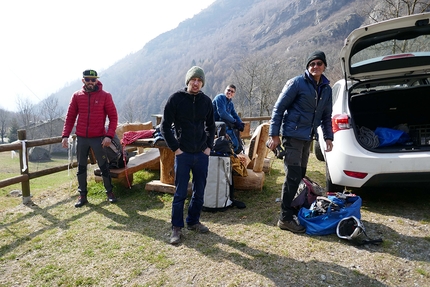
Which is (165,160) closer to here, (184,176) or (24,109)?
(184,176)

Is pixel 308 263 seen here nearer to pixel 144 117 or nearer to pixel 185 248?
pixel 185 248

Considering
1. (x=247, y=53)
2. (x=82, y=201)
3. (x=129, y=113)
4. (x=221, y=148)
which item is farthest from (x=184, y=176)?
(x=247, y=53)

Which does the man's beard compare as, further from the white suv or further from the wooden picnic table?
the white suv

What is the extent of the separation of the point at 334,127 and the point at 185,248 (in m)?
2.25

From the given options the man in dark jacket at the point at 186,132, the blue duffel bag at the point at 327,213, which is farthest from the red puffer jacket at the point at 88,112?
the blue duffel bag at the point at 327,213

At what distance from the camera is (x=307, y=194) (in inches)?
138

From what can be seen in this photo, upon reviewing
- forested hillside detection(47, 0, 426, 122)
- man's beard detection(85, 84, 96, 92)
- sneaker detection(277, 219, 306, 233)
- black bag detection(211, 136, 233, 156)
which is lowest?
sneaker detection(277, 219, 306, 233)

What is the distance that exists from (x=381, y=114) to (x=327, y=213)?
2.48 meters

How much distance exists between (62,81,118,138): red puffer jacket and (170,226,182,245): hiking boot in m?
1.90

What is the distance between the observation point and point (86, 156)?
4312 mm

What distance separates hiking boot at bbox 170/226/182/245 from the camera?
302 centimetres

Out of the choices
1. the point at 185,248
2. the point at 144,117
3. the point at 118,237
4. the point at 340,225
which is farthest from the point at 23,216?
the point at 144,117

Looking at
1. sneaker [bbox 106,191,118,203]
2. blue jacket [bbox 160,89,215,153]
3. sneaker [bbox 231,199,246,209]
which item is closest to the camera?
blue jacket [bbox 160,89,215,153]

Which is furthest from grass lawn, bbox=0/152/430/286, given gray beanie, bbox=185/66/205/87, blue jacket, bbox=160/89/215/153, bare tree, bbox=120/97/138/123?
bare tree, bbox=120/97/138/123
